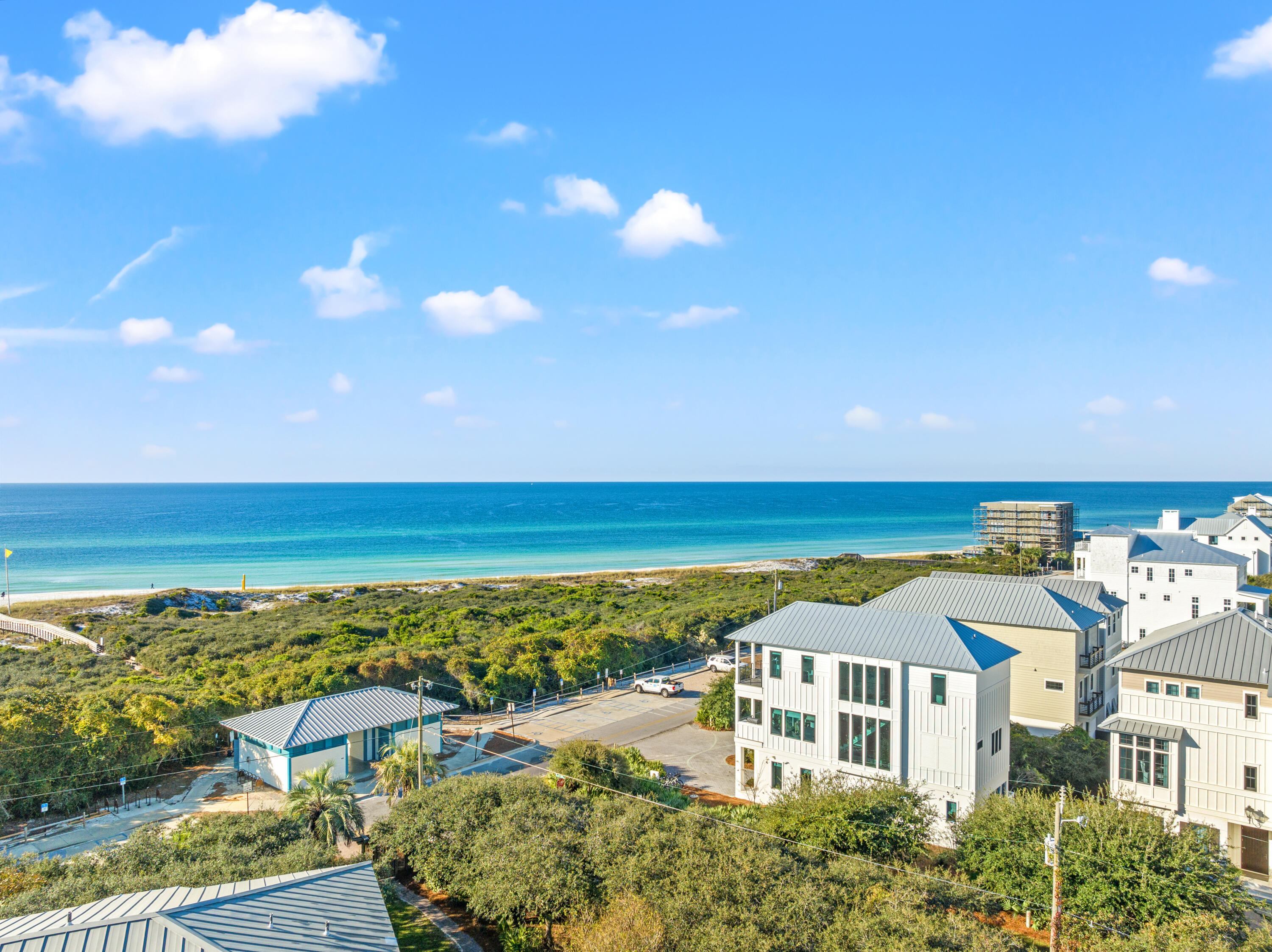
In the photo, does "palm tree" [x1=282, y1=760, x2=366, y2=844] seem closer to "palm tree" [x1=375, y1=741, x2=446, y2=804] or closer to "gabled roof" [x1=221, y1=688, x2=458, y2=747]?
"palm tree" [x1=375, y1=741, x2=446, y2=804]

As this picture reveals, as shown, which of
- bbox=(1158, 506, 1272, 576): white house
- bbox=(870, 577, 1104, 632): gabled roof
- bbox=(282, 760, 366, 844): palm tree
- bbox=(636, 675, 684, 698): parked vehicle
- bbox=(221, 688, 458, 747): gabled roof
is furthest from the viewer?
bbox=(1158, 506, 1272, 576): white house

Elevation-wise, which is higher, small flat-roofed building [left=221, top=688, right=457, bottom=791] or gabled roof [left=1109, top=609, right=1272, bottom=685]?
gabled roof [left=1109, top=609, right=1272, bottom=685]

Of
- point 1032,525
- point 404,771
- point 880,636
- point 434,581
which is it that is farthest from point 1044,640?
point 1032,525

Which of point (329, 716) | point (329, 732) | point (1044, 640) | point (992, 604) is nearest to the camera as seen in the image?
point (329, 732)

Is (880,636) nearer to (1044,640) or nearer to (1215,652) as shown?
(1215,652)

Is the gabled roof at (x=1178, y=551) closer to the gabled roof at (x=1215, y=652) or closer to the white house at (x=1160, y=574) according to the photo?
the white house at (x=1160, y=574)

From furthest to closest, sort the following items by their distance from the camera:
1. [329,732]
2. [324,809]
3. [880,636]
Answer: [329,732], [880,636], [324,809]

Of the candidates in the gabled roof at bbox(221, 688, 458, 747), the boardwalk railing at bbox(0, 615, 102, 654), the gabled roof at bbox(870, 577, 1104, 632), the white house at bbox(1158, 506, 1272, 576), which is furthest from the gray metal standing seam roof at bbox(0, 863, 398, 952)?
the white house at bbox(1158, 506, 1272, 576)

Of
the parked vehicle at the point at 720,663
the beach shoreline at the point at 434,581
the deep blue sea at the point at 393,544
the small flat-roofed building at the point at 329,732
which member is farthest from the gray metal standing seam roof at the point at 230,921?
the deep blue sea at the point at 393,544
